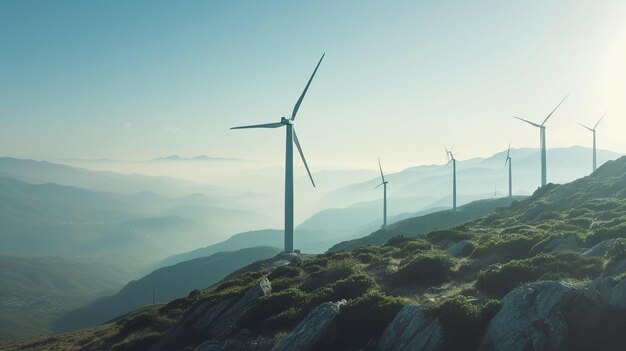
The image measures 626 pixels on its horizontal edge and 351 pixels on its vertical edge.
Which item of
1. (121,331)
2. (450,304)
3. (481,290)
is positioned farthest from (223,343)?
(121,331)

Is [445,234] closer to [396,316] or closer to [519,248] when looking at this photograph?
[519,248]

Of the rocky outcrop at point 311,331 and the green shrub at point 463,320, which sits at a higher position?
the green shrub at point 463,320

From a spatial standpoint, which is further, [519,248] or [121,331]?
[121,331]

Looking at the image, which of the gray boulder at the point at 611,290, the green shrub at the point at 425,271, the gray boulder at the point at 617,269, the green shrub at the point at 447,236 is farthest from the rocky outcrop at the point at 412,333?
the green shrub at the point at 447,236

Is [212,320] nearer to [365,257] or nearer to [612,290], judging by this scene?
[365,257]

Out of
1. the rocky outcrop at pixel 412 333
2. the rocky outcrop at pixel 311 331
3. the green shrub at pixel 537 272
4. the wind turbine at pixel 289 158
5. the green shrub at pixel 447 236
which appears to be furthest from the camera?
the wind turbine at pixel 289 158

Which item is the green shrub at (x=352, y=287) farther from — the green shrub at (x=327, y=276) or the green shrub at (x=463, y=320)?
the green shrub at (x=463, y=320)
